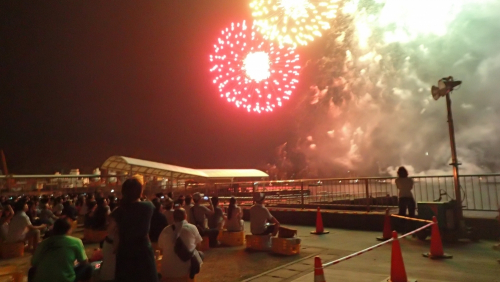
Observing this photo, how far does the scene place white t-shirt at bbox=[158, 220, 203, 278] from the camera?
5.24 meters

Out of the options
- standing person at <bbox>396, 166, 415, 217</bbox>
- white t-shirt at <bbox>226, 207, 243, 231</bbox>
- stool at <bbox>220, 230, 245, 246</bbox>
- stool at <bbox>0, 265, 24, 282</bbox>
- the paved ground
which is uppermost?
standing person at <bbox>396, 166, 415, 217</bbox>

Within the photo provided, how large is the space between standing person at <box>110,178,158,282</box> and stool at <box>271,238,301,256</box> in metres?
4.95

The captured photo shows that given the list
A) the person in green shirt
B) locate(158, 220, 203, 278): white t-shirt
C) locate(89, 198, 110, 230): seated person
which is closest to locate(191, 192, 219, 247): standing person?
locate(89, 198, 110, 230): seated person

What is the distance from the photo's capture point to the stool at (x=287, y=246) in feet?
28.3

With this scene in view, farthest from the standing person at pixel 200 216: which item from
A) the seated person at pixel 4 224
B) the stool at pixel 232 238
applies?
the seated person at pixel 4 224

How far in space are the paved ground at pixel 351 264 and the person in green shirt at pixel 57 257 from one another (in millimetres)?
2896

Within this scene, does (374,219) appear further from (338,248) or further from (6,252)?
(6,252)

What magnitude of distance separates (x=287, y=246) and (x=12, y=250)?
283 inches

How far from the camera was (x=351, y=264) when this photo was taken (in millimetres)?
7508

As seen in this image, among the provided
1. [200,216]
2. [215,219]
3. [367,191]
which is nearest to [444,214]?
[367,191]

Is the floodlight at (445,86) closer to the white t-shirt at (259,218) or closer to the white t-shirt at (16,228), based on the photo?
the white t-shirt at (259,218)

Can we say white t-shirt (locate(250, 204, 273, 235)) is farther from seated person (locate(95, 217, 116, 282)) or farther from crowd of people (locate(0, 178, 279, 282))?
seated person (locate(95, 217, 116, 282))

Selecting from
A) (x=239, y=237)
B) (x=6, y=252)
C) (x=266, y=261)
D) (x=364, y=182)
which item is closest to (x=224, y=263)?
(x=266, y=261)

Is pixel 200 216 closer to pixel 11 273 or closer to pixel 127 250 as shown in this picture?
pixel 11 273
